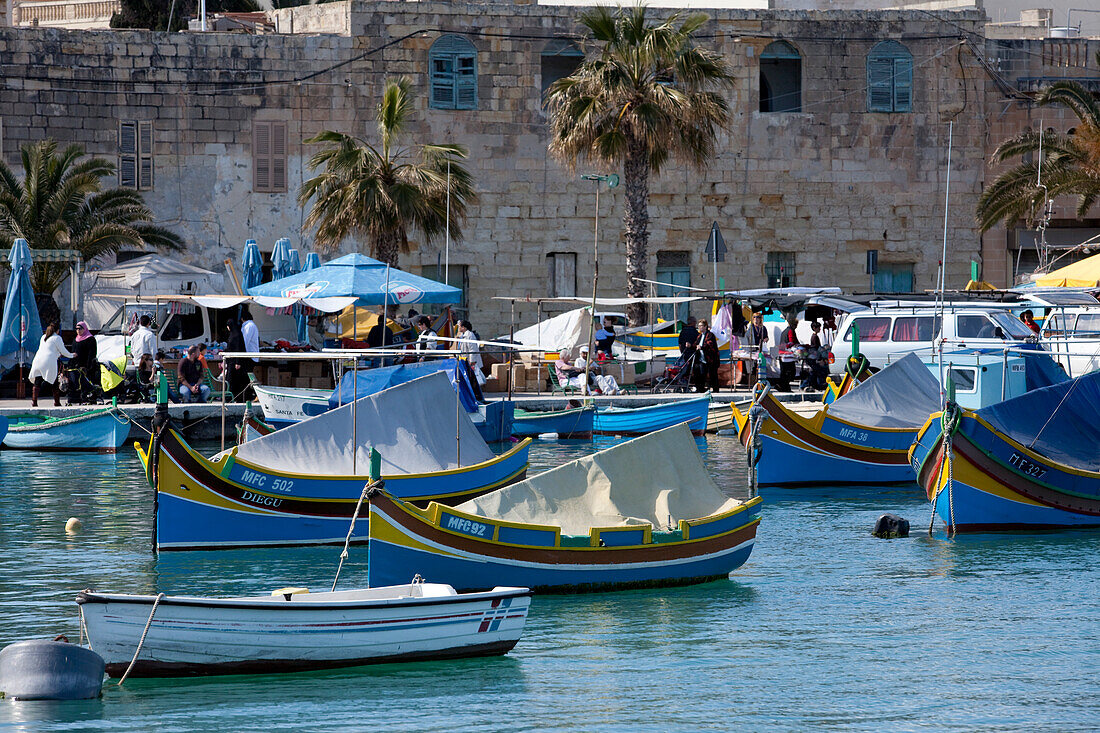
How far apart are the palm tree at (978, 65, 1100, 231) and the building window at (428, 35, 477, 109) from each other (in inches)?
516

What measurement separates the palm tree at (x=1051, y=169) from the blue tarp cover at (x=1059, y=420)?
57.1 feet

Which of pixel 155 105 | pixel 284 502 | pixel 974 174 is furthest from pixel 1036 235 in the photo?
pixel 284 502

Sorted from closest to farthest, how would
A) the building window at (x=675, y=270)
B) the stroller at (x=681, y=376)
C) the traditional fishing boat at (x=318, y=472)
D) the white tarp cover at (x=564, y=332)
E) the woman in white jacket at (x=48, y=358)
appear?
the traditional fishing boat at (x=318, y=472), the woman in white jacket at (x=48, y=358), the stroller at (x=681, y=376), the white tarp cover at (x=564, y=332), the building window at (x=675, y=270)

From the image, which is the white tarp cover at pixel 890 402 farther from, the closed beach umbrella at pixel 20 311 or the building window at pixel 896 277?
the building window at pixel 896 277

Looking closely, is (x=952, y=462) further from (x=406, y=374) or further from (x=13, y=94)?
(x=13, y=94)

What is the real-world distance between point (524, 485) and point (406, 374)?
699cm

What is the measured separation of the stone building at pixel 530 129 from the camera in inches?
1321

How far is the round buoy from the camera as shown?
9.80 meters

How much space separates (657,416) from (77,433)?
942cm

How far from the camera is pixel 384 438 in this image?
1598cm

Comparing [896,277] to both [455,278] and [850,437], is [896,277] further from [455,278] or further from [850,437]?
[850,437]

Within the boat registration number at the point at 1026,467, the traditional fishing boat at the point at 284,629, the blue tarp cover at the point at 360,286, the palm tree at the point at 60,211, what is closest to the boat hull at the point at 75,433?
the blue tarp cover at the point at 360,286

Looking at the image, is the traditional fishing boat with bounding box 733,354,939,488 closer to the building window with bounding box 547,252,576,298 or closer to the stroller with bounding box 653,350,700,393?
the stroller with bounding box 653,350,700,393

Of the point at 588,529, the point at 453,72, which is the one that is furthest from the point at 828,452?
the point at 453,72
